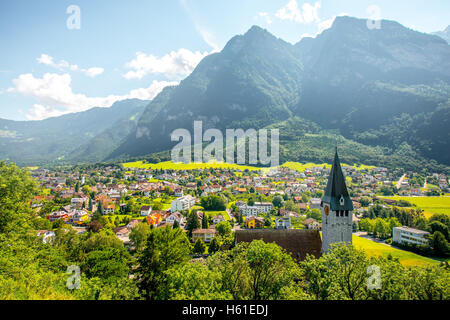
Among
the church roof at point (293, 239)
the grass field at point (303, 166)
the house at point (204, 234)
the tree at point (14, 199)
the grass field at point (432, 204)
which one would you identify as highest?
the grass field at point (303, 166)

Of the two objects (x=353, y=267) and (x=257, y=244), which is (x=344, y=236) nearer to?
(x=353, y=267)

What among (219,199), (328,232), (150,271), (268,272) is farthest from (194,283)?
(219,199)

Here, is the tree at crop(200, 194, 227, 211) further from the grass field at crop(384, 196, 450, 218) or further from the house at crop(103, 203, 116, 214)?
the grass field at crop(384, 196, 450, 218)

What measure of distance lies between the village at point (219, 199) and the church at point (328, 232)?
52.7ft

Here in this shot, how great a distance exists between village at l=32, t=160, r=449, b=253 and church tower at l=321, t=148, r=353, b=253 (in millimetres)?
19837

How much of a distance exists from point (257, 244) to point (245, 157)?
137m

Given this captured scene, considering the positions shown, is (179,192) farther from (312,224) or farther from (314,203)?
(312,224)

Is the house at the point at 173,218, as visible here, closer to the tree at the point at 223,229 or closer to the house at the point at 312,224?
the tree at the point at 223,229

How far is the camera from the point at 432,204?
77188 millimetres

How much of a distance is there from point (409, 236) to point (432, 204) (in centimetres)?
4571

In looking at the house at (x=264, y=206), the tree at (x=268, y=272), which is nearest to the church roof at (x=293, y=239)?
the tree at (x=268, y=272)

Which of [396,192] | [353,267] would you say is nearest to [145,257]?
[353,267]

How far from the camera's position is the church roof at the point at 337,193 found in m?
22.5
